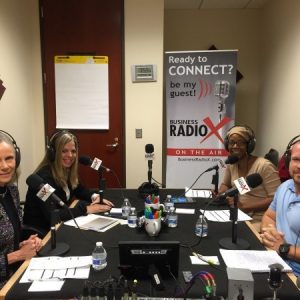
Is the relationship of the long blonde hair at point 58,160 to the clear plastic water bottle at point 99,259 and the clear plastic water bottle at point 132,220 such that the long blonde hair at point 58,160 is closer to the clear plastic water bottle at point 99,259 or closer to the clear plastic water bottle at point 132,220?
the clear plastic water bottle at point 132,220

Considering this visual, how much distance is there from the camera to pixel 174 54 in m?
3.92

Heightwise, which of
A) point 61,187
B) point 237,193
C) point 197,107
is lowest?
point 61,187

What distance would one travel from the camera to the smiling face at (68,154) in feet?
8.20

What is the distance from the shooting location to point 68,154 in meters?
2.52

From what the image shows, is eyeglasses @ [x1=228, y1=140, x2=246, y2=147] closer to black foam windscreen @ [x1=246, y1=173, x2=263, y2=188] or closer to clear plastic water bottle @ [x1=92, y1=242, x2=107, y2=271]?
black foam windscreen @ [x1=246, y1=173, x2=263, y2=188]

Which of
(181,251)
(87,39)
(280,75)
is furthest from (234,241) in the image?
(87,39)

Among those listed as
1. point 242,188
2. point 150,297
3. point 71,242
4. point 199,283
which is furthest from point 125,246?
point 242,188

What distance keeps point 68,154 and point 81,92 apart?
1.59 meters

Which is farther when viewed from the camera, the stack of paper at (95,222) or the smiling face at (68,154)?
the smiling face at (68,154)

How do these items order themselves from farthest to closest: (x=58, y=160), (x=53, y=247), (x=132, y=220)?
(x=58, y=160) → (x=132, y=220) → (x=53, y=247)

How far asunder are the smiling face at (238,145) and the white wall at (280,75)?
98 centimetres

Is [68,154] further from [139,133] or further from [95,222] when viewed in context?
[139,133]

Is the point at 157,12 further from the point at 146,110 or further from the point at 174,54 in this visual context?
the point at 146,110

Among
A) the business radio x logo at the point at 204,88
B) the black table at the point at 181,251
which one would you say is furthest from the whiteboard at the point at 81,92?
Result: the black table at the point at 181,251
